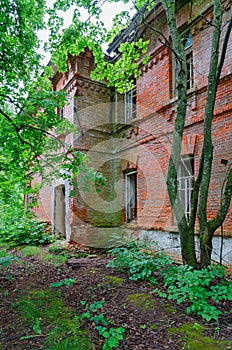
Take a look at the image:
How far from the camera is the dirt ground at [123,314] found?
8.95ft

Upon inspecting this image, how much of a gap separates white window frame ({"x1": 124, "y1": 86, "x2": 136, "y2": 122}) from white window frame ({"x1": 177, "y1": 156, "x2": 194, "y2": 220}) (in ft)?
11.0

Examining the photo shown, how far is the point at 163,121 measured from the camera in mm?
7406

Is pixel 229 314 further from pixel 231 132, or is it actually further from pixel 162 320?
pixel 231 132

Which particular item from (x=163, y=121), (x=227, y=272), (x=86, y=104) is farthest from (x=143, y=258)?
(x=86, y=104)

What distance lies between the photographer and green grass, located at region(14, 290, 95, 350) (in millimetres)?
2686

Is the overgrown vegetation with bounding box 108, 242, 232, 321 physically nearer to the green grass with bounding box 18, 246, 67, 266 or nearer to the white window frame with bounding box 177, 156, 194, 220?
the white window frame with bounding box 177, 156, 194, 220

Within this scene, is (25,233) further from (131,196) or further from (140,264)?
(140,264)

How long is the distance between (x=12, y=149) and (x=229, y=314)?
491cm

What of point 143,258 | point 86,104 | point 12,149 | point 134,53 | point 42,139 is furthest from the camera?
point 86,104

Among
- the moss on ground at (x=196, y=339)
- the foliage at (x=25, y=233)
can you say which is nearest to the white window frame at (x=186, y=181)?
the moss on ground at (x=196, y=339)

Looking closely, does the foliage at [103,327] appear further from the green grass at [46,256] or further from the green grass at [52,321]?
the green grass at [46,256]

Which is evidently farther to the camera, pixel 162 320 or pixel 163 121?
pixel 163 121

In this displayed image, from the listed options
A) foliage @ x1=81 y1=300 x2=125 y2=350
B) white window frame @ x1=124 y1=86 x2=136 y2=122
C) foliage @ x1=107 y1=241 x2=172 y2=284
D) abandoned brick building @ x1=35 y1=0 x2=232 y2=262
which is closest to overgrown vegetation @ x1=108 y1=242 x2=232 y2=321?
foliage @ x1=107 y1=241 x2=172 y2=284

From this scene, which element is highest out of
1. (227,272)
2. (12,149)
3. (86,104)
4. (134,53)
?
(134,53)
